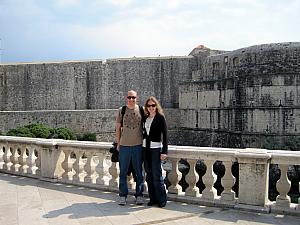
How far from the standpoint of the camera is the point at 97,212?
4.13 m

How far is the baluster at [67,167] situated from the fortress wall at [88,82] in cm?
2401

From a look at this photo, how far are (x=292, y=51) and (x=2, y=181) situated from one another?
61.1ft

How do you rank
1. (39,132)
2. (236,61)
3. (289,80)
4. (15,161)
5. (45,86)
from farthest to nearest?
(45,86)
(236,61)
(39,132)
(289,80)
(15,161)

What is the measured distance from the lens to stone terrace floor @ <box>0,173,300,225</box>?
386 centimetres

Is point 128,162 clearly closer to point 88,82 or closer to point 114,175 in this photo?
point 114,175

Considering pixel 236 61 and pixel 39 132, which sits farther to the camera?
pixel 236 61

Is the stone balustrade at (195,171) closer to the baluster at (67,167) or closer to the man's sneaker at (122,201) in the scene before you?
the baluster at (67,167)

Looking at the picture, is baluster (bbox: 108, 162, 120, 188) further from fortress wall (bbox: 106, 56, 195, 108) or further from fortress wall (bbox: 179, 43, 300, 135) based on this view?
fortress wall (bbox: 106, 56, 195, 108)

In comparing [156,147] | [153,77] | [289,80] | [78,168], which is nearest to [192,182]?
[156,147]

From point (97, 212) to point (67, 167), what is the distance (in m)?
1.50

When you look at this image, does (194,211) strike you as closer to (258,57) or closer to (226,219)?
(226,219)

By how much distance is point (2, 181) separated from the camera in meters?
5.65

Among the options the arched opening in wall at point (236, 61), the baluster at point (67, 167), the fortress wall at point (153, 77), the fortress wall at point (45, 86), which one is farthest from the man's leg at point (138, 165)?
the fortress wall at point (153, 77)

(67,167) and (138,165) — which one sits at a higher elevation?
(138,165)
